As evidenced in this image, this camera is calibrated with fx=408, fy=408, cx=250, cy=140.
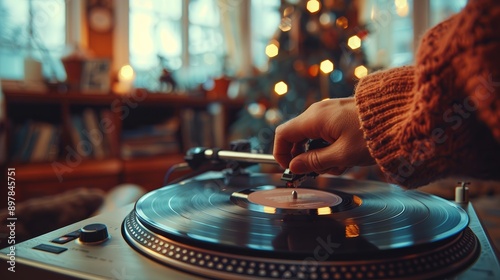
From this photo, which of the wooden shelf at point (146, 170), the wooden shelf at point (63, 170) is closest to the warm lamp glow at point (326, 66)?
the wooden shelf at point (146, 170)

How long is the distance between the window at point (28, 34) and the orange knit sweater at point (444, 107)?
225 centimetres

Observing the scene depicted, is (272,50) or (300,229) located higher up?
(272,50)

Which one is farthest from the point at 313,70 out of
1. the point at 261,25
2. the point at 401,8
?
the point at 261,25

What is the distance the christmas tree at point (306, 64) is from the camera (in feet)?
8.89

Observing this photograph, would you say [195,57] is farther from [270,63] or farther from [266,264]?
[266,264]

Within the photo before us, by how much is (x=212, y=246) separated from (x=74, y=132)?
6.98 feet

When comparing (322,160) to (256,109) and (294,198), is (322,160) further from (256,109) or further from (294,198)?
(256,109)

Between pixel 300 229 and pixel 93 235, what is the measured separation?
10.9 inches

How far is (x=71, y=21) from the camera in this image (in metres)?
2.68

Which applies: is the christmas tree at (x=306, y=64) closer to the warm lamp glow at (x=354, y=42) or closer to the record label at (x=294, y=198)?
the warm lamp glow at (x=354, y=42)

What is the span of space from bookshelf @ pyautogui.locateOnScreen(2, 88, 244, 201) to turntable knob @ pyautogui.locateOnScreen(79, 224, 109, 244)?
171 cm

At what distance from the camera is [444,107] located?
462 mm

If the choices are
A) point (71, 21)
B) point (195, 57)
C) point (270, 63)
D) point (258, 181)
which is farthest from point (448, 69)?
point (195, 57)

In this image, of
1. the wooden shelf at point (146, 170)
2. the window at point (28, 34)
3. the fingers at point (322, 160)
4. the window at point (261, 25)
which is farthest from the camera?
the window at point (261, 25)
